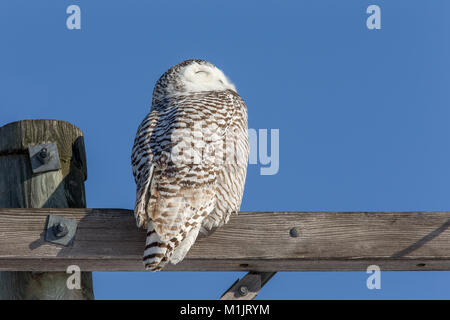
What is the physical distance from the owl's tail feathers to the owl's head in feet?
5.68

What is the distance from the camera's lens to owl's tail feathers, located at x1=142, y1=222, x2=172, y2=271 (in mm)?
2844

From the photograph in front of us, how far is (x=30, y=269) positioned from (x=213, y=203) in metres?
0.98

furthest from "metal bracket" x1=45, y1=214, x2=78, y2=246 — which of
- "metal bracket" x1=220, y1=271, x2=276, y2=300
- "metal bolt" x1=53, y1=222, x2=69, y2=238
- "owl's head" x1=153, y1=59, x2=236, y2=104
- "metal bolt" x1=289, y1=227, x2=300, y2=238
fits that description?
"owl's head" x1=153, y1=59, x2=236, y2=104

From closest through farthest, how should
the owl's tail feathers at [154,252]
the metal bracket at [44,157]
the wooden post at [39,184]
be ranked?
Answer: the owl's tail feathers at [154,252], the wooden post at [39,184], the metal bracket at [44,157]

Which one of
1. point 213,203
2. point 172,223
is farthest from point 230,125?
point 172,223

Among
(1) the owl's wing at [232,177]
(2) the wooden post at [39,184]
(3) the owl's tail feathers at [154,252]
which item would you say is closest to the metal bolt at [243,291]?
(1) the owl's wing at [232,177]

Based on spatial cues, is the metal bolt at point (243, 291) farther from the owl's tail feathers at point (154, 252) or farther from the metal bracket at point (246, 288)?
the owl's tail feathers at point (154, 252)

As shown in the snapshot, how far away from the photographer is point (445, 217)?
10.4ft

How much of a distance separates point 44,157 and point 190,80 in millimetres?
1536

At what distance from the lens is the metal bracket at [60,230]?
299 cm

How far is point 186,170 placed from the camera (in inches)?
127

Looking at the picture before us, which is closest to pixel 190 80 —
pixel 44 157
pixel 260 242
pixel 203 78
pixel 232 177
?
pixel 203 78

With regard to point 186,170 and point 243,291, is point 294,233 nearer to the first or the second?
point 243,291
